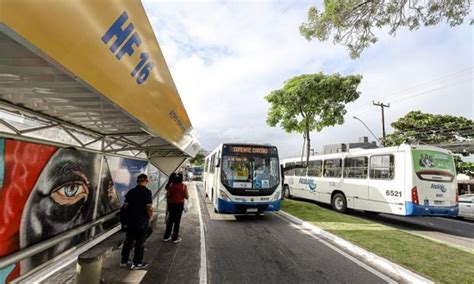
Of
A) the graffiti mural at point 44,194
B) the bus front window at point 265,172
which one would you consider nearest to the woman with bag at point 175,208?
the graffiti mural at point 44,194

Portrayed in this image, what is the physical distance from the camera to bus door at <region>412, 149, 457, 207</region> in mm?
9711

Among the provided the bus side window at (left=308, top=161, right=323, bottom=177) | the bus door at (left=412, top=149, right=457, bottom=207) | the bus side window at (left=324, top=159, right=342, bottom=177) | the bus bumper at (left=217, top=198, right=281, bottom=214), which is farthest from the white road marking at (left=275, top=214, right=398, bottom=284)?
the bus side window at (left=308, top=161, right=323, bottom=177)

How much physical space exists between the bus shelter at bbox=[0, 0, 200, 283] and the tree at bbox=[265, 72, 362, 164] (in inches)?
436

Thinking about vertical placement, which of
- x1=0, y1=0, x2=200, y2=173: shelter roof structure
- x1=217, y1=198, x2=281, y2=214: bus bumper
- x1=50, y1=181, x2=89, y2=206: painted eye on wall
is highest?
x1=0, y1=0, x2=200, y2=173: shelter roof structure

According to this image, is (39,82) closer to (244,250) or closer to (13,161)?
(13,161)

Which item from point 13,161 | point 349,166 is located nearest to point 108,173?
point 13,161

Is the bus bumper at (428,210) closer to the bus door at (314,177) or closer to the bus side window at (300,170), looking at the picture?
the bus door at (314,177)

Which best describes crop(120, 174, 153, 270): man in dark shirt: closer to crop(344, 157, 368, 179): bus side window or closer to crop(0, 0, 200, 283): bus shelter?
crop(0, 0, 200, 283): bus shelter

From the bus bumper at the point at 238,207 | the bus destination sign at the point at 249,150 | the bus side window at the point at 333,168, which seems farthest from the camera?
the bus side window at the point at 333,168

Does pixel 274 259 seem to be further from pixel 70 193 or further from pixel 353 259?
pixel 70 193

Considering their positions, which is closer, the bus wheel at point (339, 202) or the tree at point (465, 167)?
the bus wheel at point (339, 202)

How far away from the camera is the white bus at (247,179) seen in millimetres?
10305

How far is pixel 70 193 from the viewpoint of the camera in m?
6.13

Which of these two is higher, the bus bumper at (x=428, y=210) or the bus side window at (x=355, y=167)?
the bus side window at (x=355, y=167)
